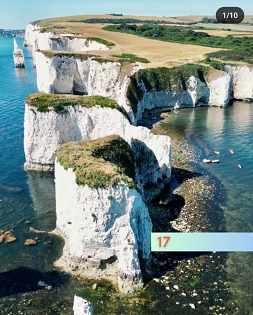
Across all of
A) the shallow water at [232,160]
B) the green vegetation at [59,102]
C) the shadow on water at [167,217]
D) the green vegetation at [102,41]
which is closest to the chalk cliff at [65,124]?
the green vegetation at [59,102]

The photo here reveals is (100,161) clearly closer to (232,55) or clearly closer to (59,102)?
(59,102)

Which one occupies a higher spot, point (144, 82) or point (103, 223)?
point (144, 82)

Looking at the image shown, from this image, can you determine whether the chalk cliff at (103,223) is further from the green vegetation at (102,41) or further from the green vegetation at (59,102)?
the green vegetation at (102,41)

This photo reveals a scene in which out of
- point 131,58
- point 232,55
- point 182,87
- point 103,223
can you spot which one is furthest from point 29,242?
point 232,55

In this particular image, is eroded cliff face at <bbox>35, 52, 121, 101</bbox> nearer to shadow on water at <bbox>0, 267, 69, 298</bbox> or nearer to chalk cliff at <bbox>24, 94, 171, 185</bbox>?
chalk cliff at <bbox>24, 94, 171, 185</bbox>

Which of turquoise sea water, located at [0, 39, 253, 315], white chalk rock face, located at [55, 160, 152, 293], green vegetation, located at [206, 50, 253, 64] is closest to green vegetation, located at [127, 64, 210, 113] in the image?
turquoise sea water, located at [0, 39, 253, 315]

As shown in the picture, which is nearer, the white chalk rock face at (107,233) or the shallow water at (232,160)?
the white chalk rock face at (107,233)

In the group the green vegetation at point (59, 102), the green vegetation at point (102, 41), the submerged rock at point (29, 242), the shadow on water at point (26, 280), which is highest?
the green vegetation at point (102, 41)

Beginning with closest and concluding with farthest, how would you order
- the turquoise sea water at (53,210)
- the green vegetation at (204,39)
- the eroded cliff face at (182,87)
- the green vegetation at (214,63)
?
the turquoise sea water at (53,210)
the eroded cliff face at (182,87)
the green vegetation at (214,63)
the green vegetation at (204,39)
